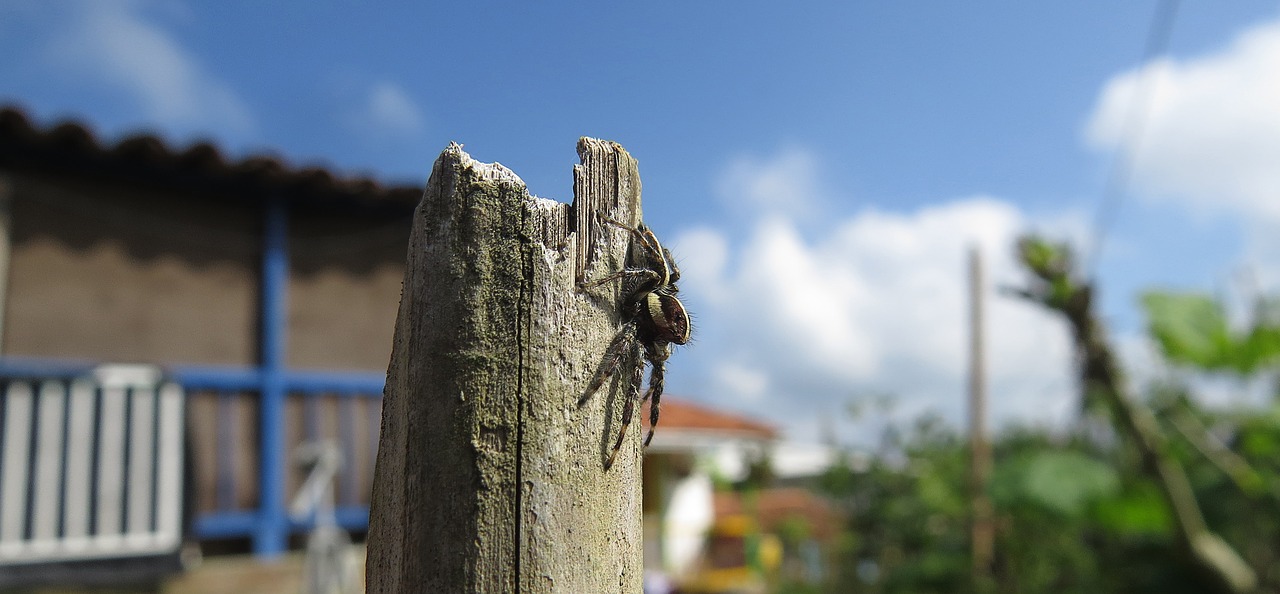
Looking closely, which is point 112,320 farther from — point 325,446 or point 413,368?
point 413,368

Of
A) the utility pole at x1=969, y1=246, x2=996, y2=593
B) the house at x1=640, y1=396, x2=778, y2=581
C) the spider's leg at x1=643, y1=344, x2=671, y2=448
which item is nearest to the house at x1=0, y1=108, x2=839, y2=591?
the house at x1=640, y1=396, x2=778, y2=581

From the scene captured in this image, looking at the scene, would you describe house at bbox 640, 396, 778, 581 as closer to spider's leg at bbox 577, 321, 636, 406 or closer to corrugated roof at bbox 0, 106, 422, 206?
corrugated roof at bbox 0, 106, 422, 206

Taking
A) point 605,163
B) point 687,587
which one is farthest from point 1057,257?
point 687,587

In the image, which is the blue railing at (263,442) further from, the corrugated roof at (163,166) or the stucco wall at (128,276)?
the corrugated roof at (163,166)

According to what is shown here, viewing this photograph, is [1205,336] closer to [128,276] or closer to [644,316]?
[644,316]

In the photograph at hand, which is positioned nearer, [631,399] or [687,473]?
[631,399]

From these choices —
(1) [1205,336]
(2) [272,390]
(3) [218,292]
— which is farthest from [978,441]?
(3) [218,292]
